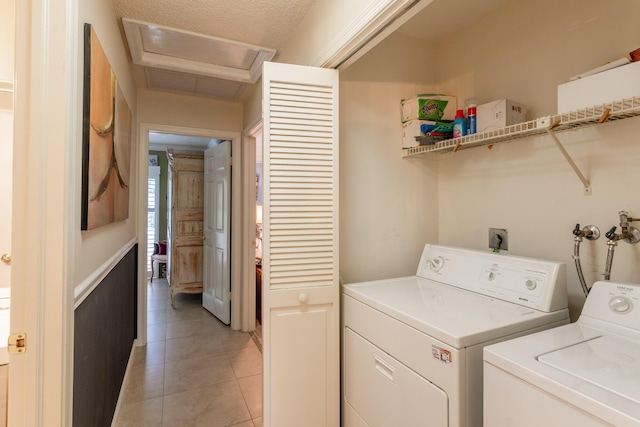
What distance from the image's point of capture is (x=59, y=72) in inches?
38.4

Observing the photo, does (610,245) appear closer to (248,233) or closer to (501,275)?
(501,275)

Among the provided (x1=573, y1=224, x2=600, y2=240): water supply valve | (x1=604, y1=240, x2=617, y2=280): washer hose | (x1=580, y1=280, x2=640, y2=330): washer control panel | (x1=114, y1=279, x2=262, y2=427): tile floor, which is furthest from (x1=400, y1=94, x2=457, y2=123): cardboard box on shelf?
(x1=114, y1=279, x2=262, y2=427): tile floor

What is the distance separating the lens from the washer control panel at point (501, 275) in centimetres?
125

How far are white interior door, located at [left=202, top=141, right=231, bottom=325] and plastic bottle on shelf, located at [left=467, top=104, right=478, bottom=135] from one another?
2486 mm

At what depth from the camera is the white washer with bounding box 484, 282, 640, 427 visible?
72 centimetres

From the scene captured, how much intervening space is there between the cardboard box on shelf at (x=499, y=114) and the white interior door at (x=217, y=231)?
8.39 ft

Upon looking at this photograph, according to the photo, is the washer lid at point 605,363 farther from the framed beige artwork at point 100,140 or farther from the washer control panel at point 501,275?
the framed beige artwork at point 100,140

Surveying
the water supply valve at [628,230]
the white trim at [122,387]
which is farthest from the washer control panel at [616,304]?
the white trim at [122,387]

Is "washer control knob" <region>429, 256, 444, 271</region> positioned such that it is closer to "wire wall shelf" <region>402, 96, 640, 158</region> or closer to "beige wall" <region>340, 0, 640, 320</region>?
"beige wall" <region>340, 0, 640, 320</region>

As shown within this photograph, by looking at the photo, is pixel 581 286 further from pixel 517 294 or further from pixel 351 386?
pixel 351 386

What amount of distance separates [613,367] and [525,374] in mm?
240

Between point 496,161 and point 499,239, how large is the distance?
439mm

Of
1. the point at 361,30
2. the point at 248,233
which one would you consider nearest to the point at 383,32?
the point at 361,30

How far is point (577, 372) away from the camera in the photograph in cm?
81
